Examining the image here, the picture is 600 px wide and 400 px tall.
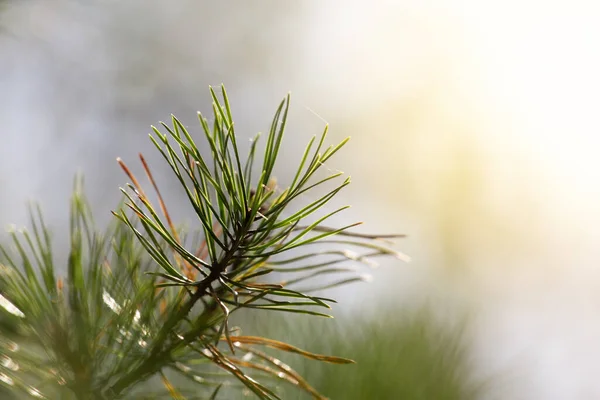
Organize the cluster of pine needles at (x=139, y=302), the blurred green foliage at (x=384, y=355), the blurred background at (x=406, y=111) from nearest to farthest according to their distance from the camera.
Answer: the cluster of pine needles at (x=139, y=302) < the blurred green foliage at (x=384, y=355) < the blurred background at (x=406, y=111)

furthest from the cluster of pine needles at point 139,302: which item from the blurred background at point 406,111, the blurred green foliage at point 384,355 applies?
the blurred background at point 406,111

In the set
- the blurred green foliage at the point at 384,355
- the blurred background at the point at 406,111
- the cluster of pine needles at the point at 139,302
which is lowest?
the cluster of pine needles at the point at 139,302

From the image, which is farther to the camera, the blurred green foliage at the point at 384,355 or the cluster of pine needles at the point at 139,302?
the blurred green foliage at the point at 384,355

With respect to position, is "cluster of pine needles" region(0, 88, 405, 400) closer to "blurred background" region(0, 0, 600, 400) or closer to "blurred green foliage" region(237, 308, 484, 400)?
"blurred green foliage" region(237, 308, 484, 400)

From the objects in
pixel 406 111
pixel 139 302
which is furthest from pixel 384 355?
pixel 406 111

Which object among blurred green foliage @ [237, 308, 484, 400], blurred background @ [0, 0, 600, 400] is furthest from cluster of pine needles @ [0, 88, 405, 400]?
blurred background @ [0, 0, 600, 400]

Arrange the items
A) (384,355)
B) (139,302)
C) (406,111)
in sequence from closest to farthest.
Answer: (139,302) < (384,355) < (406,111)

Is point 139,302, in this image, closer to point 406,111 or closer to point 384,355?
point 384,355

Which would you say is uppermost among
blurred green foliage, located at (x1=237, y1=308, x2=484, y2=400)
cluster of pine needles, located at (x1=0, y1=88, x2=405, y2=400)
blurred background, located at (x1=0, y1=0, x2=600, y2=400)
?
blurred background, located at (x1=0, y1=0, x2=600, y2=400)

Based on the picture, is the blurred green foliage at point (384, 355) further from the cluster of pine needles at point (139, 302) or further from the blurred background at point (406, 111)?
the blurred background at point (406, 111)
